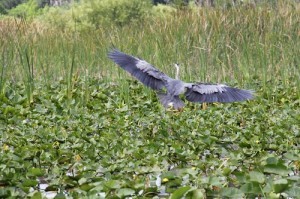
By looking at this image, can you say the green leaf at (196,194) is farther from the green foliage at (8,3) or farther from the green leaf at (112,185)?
the green foliage at (8,3)

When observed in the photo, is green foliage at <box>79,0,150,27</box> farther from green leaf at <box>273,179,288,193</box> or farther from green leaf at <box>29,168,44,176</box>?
green leaf at <box>273,179,288,193</box>

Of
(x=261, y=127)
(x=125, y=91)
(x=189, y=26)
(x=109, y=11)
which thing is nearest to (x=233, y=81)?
(x=189, y=26)

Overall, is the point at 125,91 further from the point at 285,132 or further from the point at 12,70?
the point at 285,132

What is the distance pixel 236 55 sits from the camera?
7.20 meters

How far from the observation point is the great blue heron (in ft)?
16.5

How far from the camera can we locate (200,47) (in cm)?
723

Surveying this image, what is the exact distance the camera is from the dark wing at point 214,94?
503 cm

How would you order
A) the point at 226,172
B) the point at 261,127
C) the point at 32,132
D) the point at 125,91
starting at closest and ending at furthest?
the point at 226,172 → the point at 32,132 → the point at 261,127 → the point at 125,91

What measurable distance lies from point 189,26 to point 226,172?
14.2 ft

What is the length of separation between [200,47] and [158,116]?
6.56ft

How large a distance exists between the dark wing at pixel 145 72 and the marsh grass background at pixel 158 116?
0.25m

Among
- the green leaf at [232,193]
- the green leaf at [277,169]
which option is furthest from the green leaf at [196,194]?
the green leaf at [277,169]

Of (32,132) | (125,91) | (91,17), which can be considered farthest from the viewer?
(91,17)

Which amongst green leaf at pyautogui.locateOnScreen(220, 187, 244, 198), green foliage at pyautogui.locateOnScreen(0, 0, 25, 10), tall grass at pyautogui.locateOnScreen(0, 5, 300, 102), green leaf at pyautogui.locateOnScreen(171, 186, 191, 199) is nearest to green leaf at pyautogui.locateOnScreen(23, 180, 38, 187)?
green leaf at pyautogui.locateOnScreen(171, 186, 191, 199)
